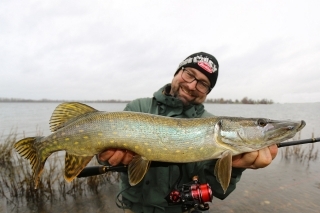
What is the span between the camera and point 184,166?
249 cm

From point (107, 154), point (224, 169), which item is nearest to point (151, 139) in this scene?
point (107, 154)

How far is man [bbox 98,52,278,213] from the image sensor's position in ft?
6.95

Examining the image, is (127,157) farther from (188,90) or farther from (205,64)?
(205,64)

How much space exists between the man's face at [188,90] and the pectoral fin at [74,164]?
1.36 meters

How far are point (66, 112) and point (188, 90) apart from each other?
1470mm

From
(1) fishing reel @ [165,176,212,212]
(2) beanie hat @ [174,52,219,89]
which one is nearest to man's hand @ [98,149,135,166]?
(1) fishing reel @ [165,176,212,212]

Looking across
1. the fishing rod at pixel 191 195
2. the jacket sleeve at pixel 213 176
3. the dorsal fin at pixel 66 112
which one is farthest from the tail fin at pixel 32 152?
the jacket sleeve at pixel 213 176

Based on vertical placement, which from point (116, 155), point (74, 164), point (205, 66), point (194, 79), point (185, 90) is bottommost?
point (74, 164)

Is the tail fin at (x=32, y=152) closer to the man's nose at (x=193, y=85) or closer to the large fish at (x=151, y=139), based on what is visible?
the large fish at (x=151, y=139)

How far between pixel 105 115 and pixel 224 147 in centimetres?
114

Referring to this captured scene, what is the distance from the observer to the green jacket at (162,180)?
2.26 m

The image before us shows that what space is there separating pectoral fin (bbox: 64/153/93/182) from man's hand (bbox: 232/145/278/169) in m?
1.43

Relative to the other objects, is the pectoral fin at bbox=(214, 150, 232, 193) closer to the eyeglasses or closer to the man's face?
the man's face

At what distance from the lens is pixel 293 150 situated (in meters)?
8.70
